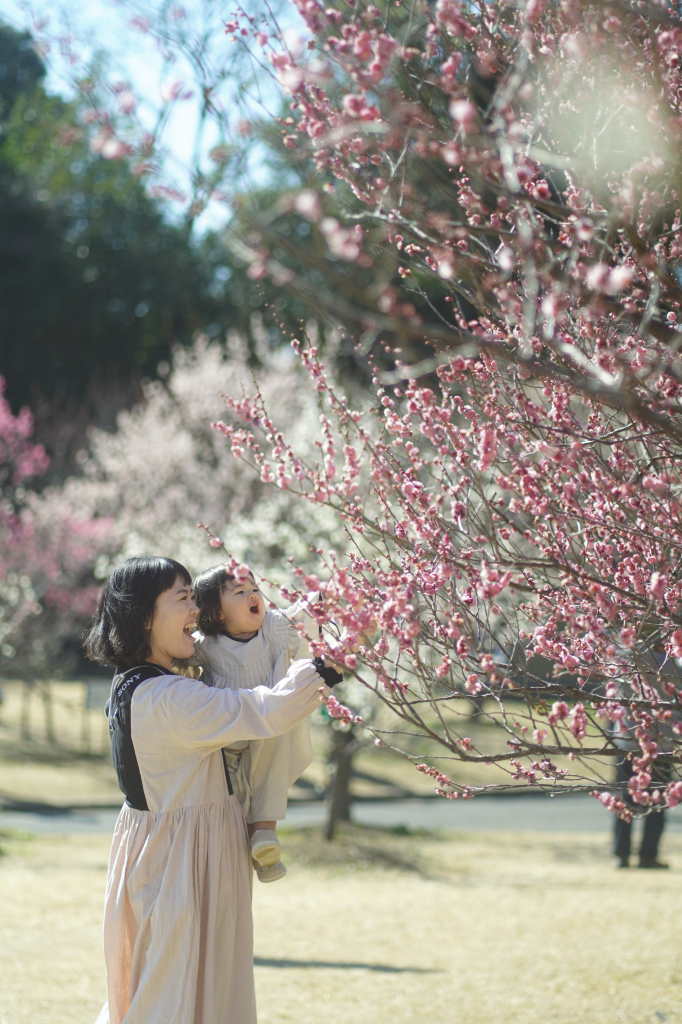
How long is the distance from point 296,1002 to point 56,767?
1079 cm

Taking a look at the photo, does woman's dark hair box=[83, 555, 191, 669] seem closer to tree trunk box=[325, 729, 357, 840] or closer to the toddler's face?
the toddler's face

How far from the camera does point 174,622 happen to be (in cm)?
327

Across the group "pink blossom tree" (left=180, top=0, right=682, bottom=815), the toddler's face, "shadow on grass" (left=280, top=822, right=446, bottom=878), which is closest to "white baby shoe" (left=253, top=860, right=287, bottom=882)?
"pink blossom tree" (left=180, top=0, right=682, bottom=815)

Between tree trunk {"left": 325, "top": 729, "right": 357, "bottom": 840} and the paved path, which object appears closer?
tree trunk {"left": 325, "top": 729, "right": 357, "bottom": 840}

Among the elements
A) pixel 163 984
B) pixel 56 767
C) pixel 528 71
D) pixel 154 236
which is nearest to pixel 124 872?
pixel 163 984

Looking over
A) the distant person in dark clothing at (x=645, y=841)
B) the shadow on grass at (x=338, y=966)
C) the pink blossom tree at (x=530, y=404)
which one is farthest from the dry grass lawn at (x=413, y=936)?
the pink blossom tree at (x=530, y=404)

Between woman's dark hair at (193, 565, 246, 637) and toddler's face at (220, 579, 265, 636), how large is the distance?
2 centimetres

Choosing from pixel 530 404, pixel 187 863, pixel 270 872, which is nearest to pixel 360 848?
pixel 270 872

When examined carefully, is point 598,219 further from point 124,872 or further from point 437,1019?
point 437,1019

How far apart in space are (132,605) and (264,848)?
3.05ft

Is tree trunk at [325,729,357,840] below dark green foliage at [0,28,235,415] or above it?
below

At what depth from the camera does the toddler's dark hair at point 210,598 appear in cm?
355

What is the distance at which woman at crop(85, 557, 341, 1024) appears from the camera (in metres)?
3.05

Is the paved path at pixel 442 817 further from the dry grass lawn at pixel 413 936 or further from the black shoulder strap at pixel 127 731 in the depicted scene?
the black shoulder strap at pixel 127 731
